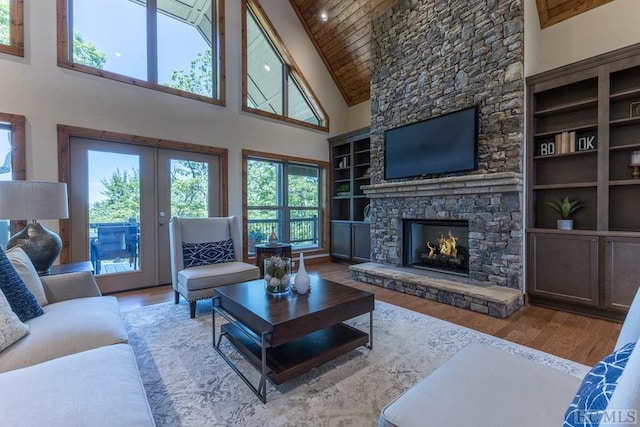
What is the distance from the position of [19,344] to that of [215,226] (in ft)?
7.79

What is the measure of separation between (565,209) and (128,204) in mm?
5508

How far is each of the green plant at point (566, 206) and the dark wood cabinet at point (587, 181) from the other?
0.28 feet

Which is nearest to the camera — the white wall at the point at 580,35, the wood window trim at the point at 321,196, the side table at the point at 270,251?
the white wall at the point at 580,35

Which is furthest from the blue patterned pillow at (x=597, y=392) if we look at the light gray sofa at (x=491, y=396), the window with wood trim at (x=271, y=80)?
A: the window with wood trim at (x=271, y=80)

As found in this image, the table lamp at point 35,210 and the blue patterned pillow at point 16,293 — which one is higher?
the table lamp at point 35,210

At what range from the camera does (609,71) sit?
2986mm

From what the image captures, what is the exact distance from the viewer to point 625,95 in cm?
296

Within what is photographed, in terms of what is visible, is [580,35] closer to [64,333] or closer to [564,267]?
[564,267]

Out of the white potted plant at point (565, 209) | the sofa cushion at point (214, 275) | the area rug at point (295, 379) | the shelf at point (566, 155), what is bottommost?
the area rug at point (295, 379)

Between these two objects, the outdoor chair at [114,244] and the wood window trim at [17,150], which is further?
A: the outdoor chair at [114,244]

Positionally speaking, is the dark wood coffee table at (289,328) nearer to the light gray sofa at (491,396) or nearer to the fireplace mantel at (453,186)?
the light gray sofa at (491,396)

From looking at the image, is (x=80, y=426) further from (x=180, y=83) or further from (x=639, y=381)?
(x=180, y=83)

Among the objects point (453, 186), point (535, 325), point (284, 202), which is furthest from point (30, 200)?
point (535, 325)

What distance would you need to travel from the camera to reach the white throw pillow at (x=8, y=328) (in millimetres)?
1383
